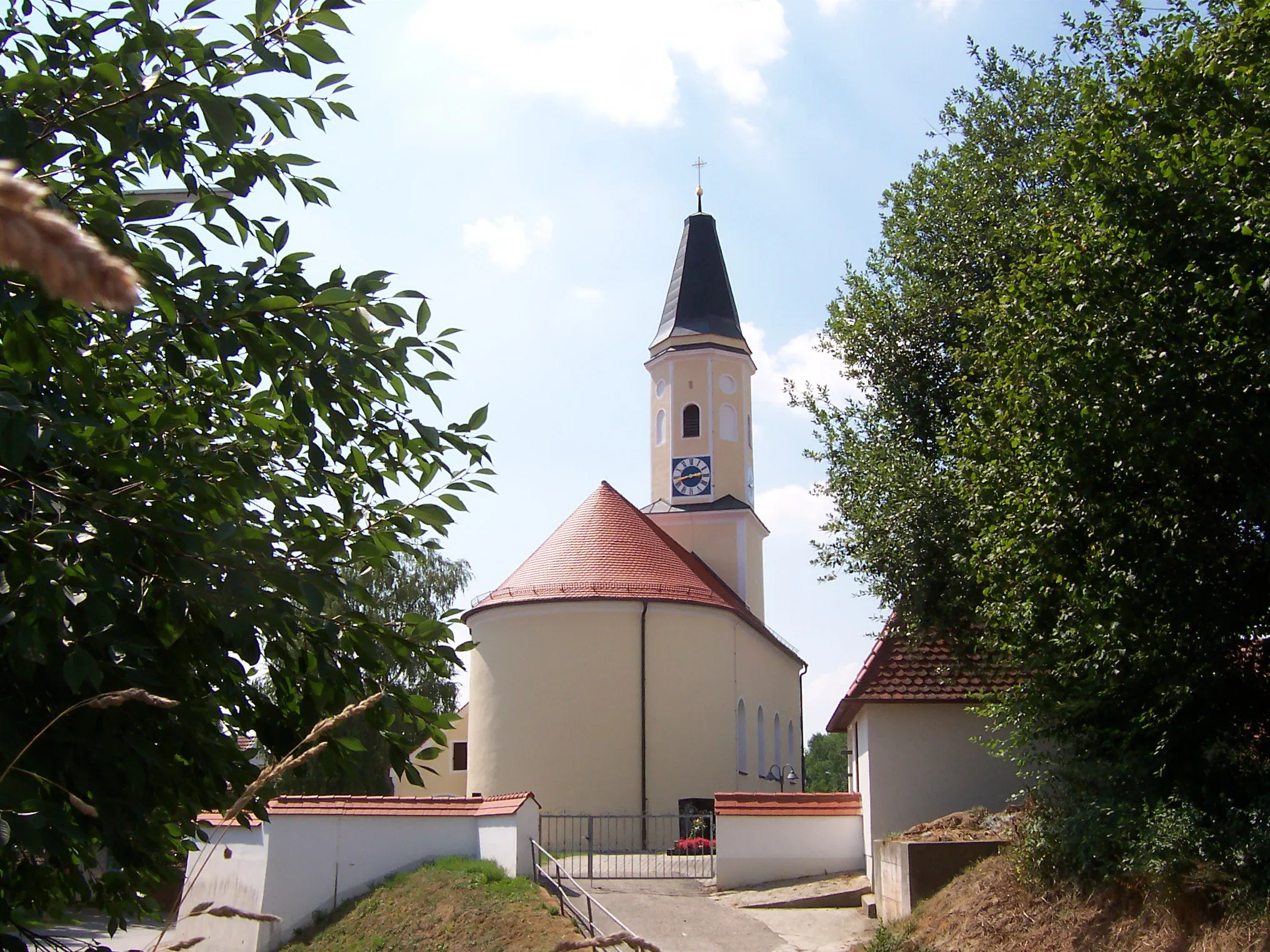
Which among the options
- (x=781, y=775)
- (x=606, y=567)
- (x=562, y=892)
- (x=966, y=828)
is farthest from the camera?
(x=781, y=775)

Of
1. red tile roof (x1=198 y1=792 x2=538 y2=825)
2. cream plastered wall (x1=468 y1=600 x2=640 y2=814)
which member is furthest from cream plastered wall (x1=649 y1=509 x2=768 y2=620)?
red tile roof (x1=198 y1=792 x2=538 y2=825)

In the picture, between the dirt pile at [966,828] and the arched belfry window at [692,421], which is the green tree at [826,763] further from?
the dirt pile at [966,828]

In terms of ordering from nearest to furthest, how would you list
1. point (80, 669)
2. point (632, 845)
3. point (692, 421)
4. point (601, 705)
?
point (80, 669), point (632, 845), point (601, 705), point (692, 421)

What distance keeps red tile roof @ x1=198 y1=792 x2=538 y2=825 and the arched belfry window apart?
21.0 metres

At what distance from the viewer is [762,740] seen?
35.2 metres

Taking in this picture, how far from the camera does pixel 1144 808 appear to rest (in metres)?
10.3

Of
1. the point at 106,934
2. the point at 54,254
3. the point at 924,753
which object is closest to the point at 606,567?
the point at 924,753

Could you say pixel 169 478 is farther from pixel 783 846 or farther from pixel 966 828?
pixel 783 846

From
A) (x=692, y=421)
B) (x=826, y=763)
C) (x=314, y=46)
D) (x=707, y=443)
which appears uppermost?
(x=692, y=421)

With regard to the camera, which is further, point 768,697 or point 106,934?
point 768,697

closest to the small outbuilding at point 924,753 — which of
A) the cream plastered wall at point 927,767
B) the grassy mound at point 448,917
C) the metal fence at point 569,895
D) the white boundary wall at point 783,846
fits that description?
the cream plastered wall at point 927,767

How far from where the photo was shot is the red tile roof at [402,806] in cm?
1883

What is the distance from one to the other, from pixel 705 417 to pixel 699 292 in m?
4.84

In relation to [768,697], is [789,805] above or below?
below
